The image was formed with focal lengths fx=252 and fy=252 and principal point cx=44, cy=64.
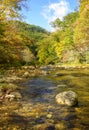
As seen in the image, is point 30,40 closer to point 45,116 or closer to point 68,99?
point 68,99

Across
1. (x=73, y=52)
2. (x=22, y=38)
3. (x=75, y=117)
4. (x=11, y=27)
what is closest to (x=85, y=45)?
(x=73, y=52)

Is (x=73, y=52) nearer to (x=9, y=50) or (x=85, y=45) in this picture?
(x=85, y=45)

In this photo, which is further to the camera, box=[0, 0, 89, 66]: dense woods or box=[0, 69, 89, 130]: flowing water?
box=[0, 0, 89, 66]: dense woods

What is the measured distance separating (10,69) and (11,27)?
4.50 meters

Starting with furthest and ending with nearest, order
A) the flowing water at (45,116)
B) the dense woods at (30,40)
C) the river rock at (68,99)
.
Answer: the dense woods at (30,40) < the river rock at (68,99) < the flowing water at (45,116)

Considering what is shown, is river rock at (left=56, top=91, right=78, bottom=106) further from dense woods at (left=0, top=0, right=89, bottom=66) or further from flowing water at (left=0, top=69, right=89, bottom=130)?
dense woods at (left=0, top=0, right=89, bottom=66)

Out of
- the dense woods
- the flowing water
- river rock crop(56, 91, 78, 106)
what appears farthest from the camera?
the dense woods

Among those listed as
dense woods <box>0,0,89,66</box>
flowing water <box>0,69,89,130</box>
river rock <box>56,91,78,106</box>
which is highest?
dense woods <box>0,0,89,66</box>

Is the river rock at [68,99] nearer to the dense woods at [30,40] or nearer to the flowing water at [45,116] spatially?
the flowing water at [45,116]

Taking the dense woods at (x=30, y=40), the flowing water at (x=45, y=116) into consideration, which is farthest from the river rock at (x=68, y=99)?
the dense woods at (x=30, y=40)

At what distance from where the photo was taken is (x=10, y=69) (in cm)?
2619

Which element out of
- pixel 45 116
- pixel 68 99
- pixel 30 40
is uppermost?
pixel 30 40

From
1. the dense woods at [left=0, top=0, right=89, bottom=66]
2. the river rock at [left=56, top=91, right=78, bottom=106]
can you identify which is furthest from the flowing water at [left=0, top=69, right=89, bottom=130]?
the dense woods at [left=0, top=0, right=89, bottom=66]

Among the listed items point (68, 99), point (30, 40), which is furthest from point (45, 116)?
point (30, 40)
